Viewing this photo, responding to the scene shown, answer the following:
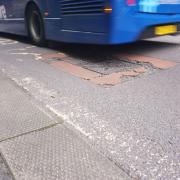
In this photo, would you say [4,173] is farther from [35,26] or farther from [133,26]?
[35,26]

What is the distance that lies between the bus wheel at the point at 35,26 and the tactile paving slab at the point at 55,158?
435 cm

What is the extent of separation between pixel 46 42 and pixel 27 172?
200 inches

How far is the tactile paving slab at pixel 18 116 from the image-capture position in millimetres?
3102

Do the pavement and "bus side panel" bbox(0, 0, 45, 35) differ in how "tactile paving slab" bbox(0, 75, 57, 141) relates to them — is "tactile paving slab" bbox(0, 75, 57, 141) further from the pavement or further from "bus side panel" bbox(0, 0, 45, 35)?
"bus side panel" bbox(0, 0, 45, 35)

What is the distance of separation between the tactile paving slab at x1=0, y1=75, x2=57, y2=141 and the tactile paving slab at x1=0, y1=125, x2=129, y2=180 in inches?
6.1

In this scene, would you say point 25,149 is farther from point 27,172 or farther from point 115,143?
point 115,143

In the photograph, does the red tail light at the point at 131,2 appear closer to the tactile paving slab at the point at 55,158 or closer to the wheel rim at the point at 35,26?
the tactile paving slab at the point at 55,158

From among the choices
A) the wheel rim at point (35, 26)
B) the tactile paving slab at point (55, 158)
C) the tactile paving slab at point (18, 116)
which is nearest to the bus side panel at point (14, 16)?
the wheel rim at point (35, 26)

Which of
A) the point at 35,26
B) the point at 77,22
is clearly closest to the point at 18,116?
the point at 77,22

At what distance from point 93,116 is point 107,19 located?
194 centimetres

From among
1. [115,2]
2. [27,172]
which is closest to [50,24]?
[115,2]

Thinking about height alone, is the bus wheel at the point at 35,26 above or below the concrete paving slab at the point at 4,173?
above

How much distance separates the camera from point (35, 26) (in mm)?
7414

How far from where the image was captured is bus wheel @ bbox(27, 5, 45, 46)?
6973 millimetres
